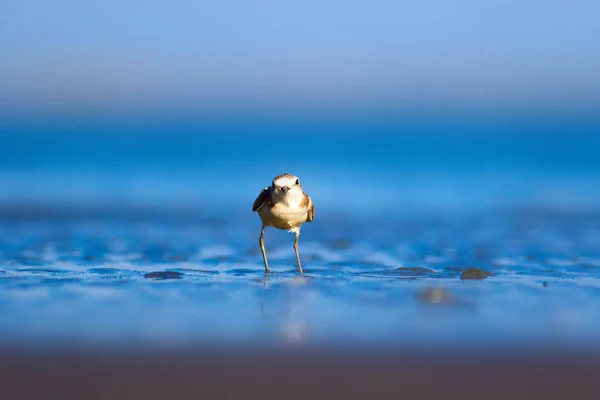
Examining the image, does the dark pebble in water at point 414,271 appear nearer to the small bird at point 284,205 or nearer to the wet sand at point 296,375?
the small bird at point 284,205

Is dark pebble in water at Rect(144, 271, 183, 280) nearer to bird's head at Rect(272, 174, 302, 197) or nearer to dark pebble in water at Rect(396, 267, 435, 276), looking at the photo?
bird's head at Rect(272, 174, 302, 197)

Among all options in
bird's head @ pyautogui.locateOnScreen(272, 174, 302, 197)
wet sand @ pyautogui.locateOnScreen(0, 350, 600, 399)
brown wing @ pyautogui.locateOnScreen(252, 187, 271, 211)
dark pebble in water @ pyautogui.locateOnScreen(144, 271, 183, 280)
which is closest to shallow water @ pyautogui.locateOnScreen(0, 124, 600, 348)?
dark pebble in water @ pyautogui.locateOnScreen(144, 271, 183, 280)

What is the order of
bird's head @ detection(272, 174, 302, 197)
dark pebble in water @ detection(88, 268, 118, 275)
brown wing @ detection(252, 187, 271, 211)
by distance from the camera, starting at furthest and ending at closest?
brown wing @ detection(252, 187, 271, 211) → bird's head @ detection(272, 174, 302, 197) → dark pebble in water @ detection(88, 268, 118, 275)

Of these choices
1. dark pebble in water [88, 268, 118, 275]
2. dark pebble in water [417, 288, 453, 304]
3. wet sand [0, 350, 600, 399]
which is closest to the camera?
wet sand [0, 350, 600, 399]

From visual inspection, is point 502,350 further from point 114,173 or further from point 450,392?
point 114,173

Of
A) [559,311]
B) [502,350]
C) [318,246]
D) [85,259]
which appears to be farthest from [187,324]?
[318,246]

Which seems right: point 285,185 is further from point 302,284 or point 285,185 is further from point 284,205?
point 302,284

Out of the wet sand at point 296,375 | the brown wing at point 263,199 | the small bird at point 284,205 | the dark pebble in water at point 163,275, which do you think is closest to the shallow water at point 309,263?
the dark pebble in water at point 163,275
